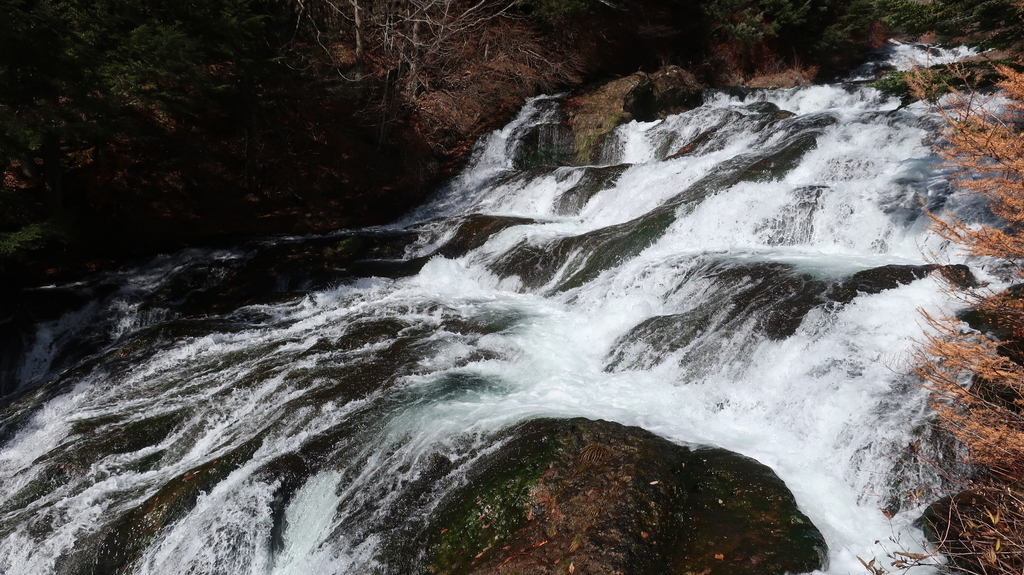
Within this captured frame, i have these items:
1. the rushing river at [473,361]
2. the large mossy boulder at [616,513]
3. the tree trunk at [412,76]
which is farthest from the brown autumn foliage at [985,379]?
the tree trunk at [412,76]

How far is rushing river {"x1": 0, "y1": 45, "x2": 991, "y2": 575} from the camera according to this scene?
4.40 meters

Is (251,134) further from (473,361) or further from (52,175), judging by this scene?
(473,361)

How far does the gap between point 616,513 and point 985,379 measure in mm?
3311

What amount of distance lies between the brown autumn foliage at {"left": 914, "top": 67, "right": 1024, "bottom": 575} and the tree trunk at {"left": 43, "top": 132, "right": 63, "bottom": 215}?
1239 cm

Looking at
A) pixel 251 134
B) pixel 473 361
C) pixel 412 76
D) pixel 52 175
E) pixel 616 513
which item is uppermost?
pixel 412 76

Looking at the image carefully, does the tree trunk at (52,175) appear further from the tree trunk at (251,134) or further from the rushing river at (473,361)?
the tree trunk at (251,134)

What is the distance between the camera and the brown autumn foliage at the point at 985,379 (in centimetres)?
344

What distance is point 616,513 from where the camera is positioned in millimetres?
3729

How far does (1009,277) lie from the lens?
5.83 meters

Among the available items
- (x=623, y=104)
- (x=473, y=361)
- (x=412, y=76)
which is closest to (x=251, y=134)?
(x=412, y=76)

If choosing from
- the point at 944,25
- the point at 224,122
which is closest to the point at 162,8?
the point at 224,122

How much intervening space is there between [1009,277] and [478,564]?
6.31 meters

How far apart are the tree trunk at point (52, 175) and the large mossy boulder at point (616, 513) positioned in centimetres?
961

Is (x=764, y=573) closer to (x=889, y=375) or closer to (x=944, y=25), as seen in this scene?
(x=889, y=375)
